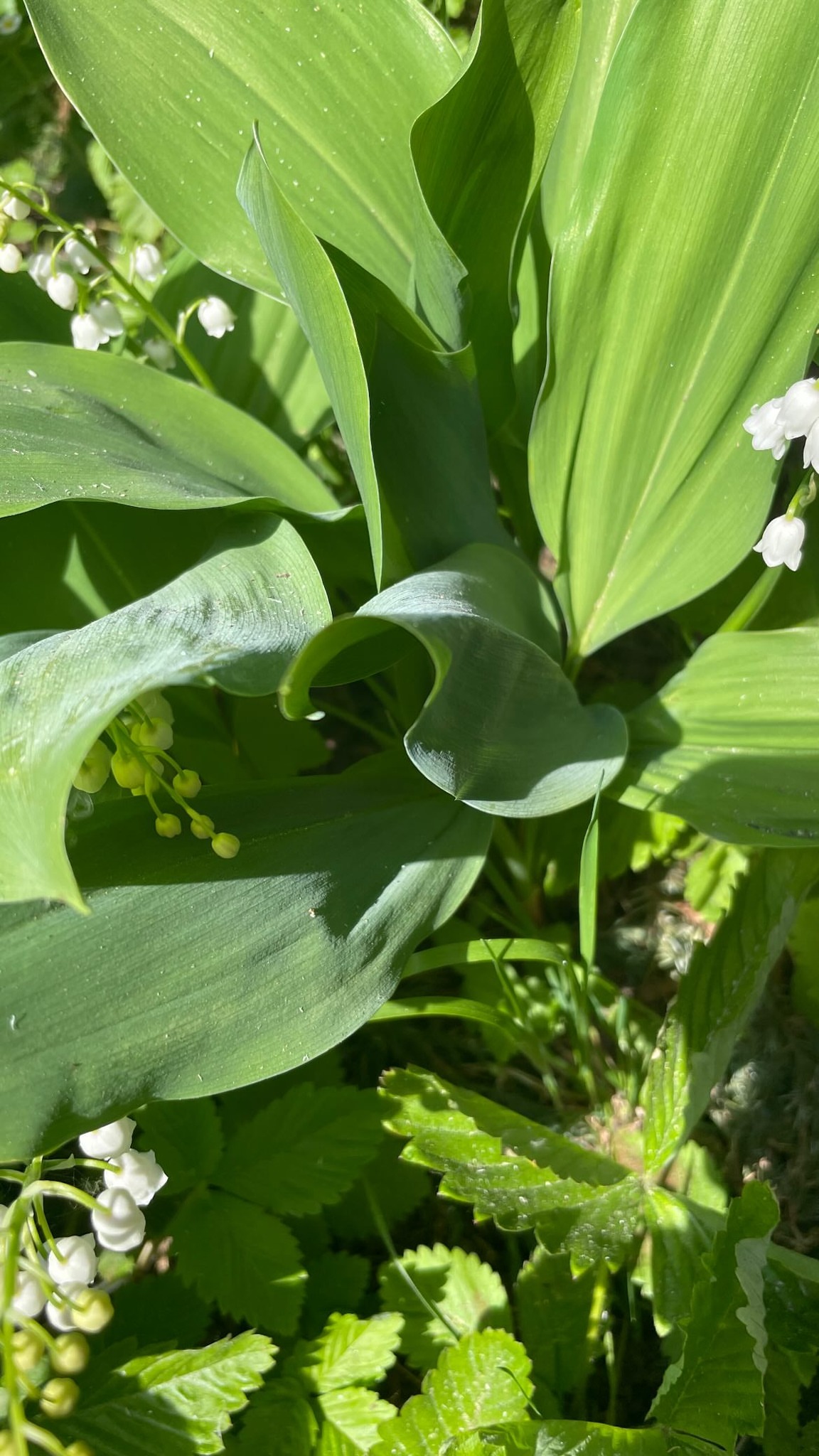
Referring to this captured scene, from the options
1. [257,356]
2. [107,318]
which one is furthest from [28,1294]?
[257,356]

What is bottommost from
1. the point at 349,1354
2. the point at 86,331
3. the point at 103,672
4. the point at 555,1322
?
the point at 555,1322

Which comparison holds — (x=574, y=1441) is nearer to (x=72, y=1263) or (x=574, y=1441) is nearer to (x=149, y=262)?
(x=72, y=1263)

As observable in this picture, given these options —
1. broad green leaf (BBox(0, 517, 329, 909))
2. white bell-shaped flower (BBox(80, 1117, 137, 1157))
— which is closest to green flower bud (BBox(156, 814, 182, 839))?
broad green leaf (BBox(0, 517, 329, 909))

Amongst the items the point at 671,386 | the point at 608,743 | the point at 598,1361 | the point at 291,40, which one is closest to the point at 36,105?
the point at 291,40

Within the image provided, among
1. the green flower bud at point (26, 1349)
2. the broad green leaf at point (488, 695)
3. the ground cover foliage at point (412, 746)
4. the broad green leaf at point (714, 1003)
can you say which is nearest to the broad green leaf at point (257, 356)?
the ground cover foliage at point (412, 746)

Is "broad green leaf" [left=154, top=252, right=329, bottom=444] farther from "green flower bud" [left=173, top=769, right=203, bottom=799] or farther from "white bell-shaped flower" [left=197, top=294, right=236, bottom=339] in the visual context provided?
"green flower bud" [left=173, top=769, right=203, bottom=799]

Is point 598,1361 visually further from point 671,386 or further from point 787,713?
point 671,386

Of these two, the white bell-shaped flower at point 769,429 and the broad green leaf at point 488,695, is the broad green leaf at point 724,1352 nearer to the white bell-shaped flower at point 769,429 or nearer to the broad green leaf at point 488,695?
the broad green leaf at point 488,695
